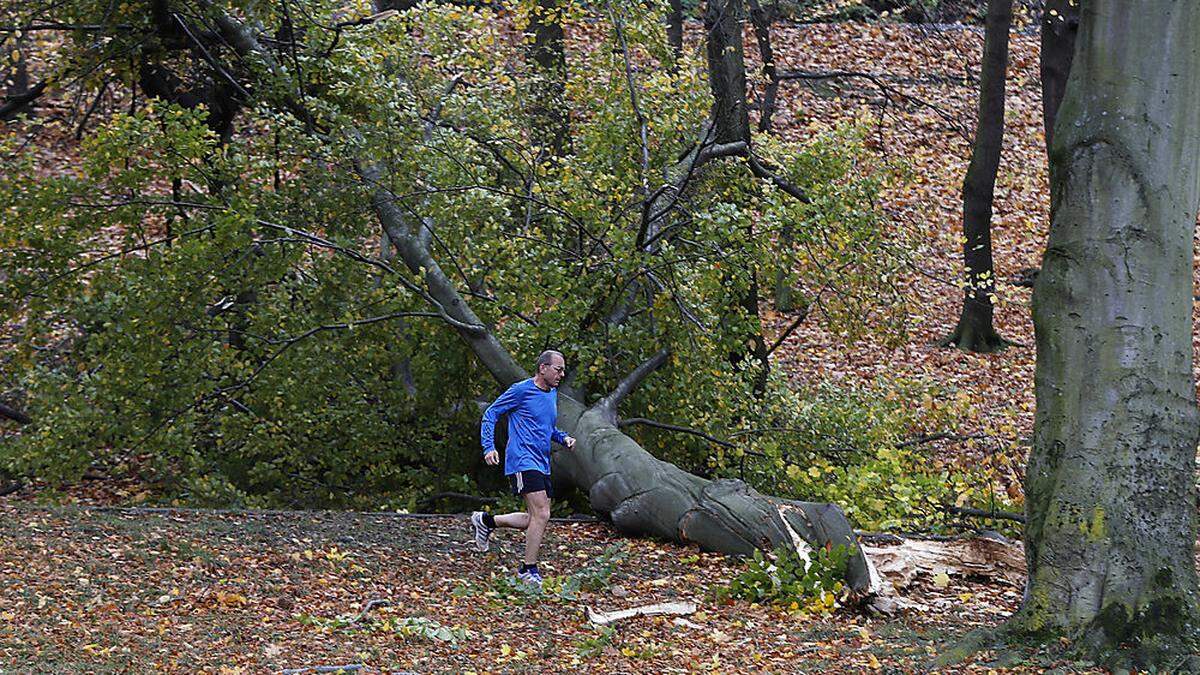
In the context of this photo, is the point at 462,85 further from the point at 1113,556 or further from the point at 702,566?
the point at 1113,556

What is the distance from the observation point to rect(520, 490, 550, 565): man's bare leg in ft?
26.6

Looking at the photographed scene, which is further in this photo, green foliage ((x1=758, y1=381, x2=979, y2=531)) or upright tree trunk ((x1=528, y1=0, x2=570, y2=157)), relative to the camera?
upright tree trunk ((x1=528, y1=0, x2=570, y2=157))

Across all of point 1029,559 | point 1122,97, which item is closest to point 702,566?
point 1029,559

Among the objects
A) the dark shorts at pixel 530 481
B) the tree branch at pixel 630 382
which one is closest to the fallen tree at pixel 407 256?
the tree branch at pixel 630 382

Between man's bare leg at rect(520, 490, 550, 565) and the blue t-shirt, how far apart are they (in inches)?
7.1

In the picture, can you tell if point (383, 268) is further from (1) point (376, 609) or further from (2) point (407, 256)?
(1) point (376, 609)

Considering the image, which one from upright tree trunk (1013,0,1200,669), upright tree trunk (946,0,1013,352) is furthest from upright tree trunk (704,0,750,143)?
upright tree trunk (1013,0,1200,669)

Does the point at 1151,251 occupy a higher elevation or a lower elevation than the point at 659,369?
higher

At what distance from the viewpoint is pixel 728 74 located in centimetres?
1248

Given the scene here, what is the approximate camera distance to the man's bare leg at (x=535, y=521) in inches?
319

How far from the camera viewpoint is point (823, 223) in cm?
1087

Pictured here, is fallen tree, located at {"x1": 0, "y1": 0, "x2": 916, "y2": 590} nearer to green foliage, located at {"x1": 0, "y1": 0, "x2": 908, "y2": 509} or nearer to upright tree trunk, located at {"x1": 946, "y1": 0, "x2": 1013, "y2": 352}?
green foliage, located at {"x1": 0, "y1": 0, "x2": 908, "y2": 509}

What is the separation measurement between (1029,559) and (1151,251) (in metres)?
1.63

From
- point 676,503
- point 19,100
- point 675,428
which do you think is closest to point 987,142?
point 675,428
